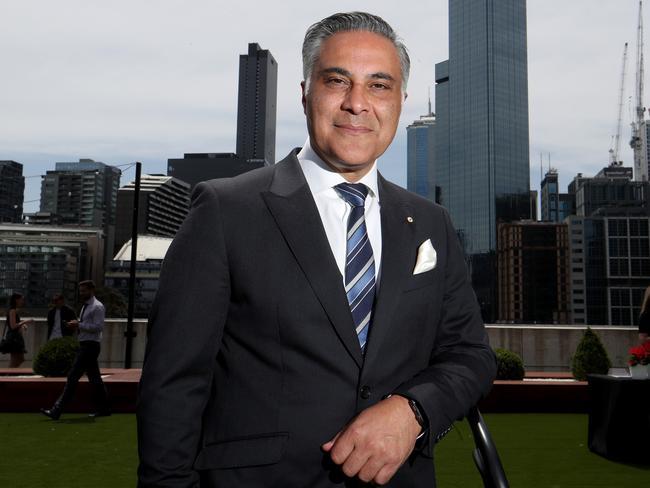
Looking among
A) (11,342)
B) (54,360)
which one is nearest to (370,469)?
(54,360)

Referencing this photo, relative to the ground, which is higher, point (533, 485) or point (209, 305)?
point (209, 305)

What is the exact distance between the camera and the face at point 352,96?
4.98 feet

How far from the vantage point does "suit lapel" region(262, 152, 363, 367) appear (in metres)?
1.41

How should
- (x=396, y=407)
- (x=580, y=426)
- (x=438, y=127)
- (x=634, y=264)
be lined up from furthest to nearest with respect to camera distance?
(x=438, y=127) < (x=634, y=264) < (x=580, y=426) < (x=396, y=407)

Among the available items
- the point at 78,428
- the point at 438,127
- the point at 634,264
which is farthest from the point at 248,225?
the point at 438,127

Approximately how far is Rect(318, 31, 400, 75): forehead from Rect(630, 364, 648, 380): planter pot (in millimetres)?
6233

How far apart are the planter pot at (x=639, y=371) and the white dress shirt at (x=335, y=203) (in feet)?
19.9

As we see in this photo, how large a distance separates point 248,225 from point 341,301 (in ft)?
0.95

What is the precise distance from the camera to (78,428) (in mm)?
8242

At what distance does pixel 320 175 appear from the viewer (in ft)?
5.25

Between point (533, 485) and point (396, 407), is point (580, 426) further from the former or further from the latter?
point (396, 407)

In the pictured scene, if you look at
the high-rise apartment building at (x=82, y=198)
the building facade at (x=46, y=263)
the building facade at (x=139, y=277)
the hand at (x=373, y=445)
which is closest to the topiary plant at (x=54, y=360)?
the hand at (x=373, y=445)

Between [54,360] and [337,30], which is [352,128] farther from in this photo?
[54,360]

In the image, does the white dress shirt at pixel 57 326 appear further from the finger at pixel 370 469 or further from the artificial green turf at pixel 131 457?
the finger at pixel 370 469
